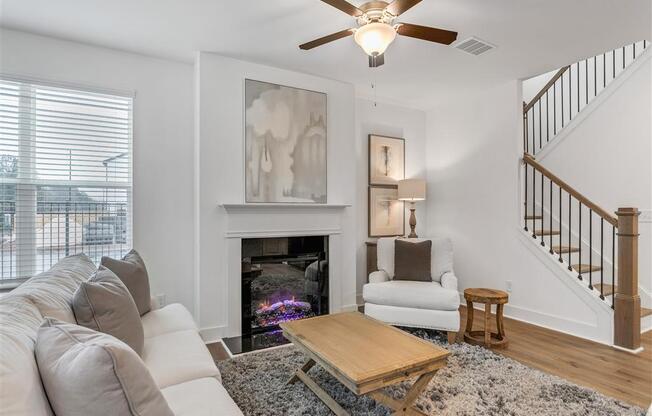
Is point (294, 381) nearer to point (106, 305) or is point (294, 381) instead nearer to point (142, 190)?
point (106, 305)

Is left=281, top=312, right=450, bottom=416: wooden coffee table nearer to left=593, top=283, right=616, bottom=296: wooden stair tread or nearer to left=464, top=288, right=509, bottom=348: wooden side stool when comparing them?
left=464, top=288, right=509, bottom=348: wooden side stool

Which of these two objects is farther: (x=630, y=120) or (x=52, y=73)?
(x=630, y=120)

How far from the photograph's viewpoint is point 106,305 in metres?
1.67

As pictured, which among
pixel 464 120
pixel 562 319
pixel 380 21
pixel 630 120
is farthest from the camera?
pixel 464 120

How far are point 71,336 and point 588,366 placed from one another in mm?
3410

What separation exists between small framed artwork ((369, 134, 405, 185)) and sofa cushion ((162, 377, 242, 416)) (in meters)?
3.51

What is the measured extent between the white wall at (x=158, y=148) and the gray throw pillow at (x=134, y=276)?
0.92 meters

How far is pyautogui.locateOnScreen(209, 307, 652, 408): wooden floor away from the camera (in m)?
2.45

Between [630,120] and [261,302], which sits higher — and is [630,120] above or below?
above

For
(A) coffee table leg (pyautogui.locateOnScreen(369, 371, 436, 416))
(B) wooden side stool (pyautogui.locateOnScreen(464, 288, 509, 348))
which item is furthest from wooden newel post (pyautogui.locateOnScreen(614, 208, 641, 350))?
(A) coffee table leg (pyautogui.locateOnScreen(369, 371, 436, 416))

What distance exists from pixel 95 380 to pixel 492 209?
4.40 m

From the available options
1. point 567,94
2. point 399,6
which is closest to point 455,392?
point 399,6

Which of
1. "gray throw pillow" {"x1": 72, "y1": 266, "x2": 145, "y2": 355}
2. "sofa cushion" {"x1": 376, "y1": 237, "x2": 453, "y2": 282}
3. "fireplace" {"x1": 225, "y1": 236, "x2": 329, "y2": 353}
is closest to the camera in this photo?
"gray throw pillow" {"x1": 72, "y1": 266, "x2": 145, "y2": 355}

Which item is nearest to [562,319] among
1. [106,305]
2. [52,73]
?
[106,305]
